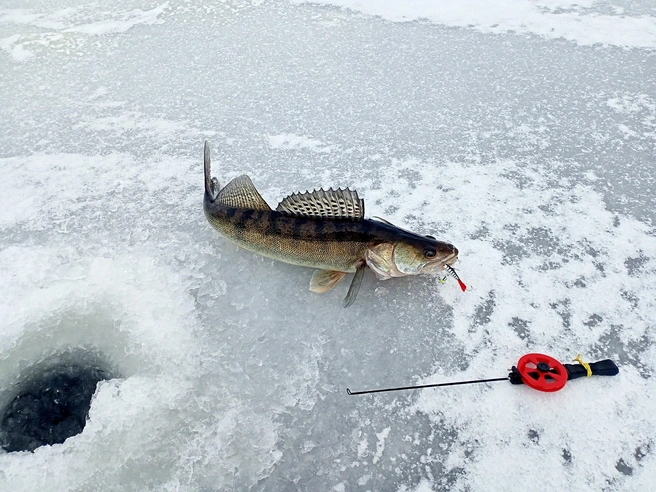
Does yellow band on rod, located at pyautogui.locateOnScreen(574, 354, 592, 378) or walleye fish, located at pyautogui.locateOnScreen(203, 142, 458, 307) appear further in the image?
walleye fish, located at pyautogui.locateOnScreen(203, 142, 458, 307)

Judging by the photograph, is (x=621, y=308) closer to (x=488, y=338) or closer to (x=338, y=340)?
(x=488, y=338)

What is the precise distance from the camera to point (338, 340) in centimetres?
241

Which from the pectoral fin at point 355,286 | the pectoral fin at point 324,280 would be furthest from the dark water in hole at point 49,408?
the pectoral fin at point 355,286

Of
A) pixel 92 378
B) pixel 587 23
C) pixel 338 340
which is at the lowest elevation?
pixel 92 378

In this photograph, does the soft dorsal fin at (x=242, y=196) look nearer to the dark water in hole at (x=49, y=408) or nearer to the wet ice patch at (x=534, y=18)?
the dark water in hole at (x=49, y=408)

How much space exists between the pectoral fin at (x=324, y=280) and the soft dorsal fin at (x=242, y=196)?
0.48 meters

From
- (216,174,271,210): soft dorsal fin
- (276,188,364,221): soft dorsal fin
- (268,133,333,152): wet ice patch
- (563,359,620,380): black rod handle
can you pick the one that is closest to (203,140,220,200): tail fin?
(216,174,271,210): soft dorsal fin

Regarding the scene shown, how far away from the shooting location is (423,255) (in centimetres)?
243

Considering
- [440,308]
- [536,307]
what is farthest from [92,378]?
[536,307]

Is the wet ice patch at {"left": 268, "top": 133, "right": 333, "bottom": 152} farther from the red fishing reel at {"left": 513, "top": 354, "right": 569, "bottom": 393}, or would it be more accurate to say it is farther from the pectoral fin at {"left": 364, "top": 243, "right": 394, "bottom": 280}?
the red fishing reel at {"left": 513, "top": 354, "right": 569, "bottom": 393}

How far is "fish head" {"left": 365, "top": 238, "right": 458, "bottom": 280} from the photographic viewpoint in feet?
7.98

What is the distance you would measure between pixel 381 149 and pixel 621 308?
186 centimetres

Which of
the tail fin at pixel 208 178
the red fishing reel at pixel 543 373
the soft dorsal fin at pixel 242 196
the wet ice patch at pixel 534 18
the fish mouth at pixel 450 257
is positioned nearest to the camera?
the red fishing reel at pixel 543 373

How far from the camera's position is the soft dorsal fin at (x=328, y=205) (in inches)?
99.7
